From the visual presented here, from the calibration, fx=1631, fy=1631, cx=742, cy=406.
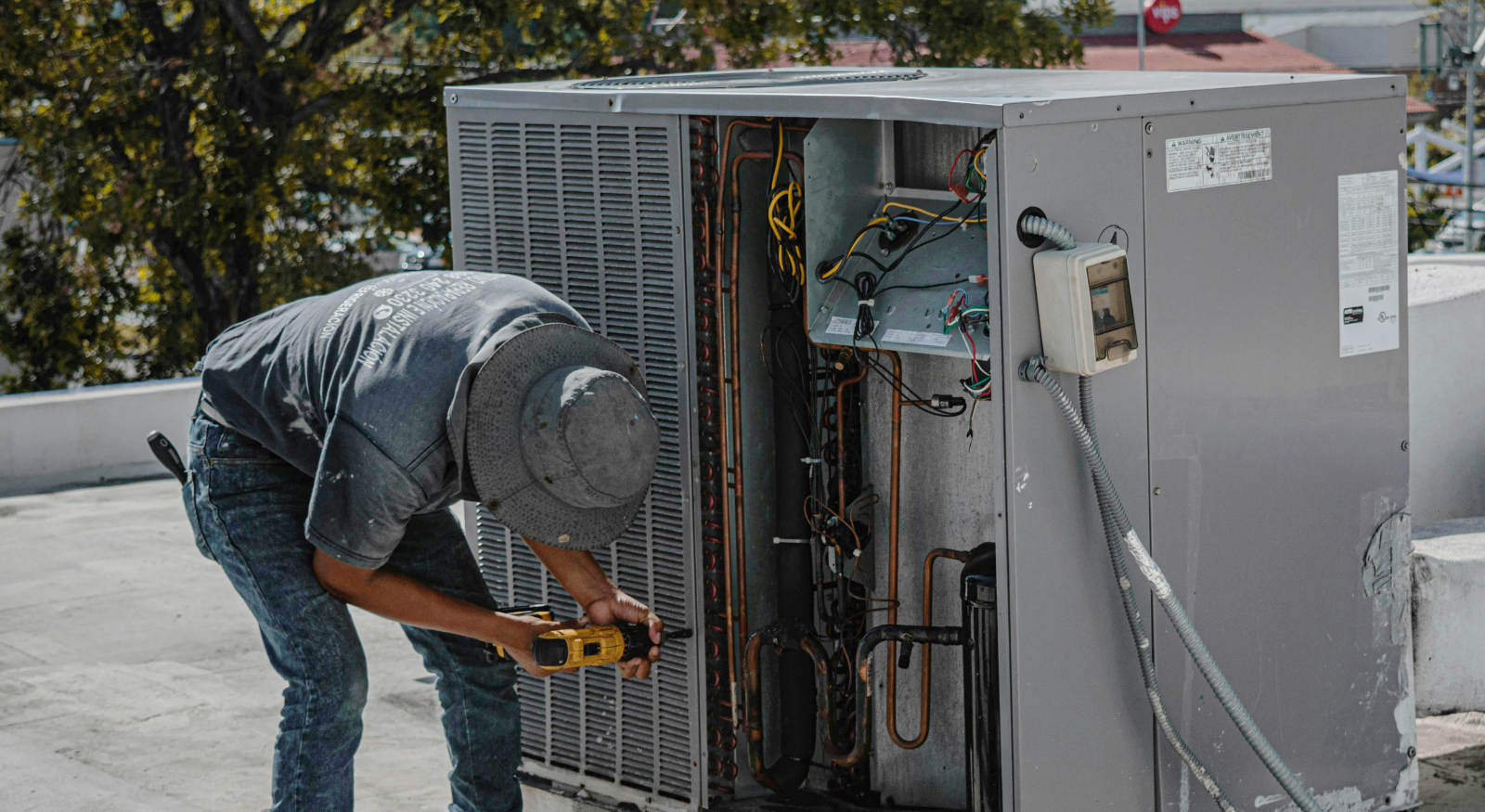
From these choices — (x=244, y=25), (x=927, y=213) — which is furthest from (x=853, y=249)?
(x=244, y=25)

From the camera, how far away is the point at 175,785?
4660 mm

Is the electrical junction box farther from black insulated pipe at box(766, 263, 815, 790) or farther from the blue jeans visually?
the blue jeans

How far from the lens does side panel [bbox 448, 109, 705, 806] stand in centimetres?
376

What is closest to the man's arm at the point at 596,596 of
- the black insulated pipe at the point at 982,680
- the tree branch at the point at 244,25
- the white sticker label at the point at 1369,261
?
the black insulated pipe at the point at 982,680

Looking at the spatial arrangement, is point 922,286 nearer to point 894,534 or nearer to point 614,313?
point 894,534

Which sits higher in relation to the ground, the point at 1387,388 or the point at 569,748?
the point at 1387,388

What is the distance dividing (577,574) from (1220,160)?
1613mm

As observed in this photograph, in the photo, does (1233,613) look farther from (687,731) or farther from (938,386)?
(687,731)

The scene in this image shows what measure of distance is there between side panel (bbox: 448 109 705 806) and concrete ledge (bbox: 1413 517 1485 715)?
7.02ft

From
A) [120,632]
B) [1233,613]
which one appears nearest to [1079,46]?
[120,632]

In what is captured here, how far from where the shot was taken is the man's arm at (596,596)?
3.58 metres

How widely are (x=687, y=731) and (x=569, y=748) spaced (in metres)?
0.44

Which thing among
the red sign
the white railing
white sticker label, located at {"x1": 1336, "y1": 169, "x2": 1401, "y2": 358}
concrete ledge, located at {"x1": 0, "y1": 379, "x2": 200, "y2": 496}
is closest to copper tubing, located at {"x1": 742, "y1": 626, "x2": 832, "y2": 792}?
white sticker label, located at {"x1": 1336, "y1": 169, "x2": 1401, "y2": 358}

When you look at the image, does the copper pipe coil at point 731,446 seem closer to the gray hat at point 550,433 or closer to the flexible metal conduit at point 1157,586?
the gray hat at point 550,433
